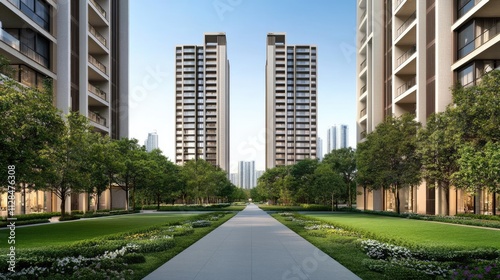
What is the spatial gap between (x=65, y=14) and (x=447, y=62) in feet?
127

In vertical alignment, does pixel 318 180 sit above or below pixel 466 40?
below

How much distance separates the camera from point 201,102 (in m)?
147

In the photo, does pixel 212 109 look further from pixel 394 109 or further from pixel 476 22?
pixel 476 22

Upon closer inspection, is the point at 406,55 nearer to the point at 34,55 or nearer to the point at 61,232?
the point at 34,55

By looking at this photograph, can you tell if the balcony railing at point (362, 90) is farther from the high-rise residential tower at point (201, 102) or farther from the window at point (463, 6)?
the high-rise residential tower at point (201, 102)

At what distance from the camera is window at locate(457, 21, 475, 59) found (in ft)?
112

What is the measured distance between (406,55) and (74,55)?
38.6 meters

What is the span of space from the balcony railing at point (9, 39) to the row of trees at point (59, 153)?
12.9ft

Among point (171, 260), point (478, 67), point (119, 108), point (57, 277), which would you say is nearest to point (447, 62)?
point (478, 67)

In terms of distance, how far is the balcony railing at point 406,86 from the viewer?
44894mm

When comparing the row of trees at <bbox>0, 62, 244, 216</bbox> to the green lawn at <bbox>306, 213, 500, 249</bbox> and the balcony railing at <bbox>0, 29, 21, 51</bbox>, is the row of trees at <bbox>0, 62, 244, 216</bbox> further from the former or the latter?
the green lawn at <bbox>306, 213, 500, 249</bbox>

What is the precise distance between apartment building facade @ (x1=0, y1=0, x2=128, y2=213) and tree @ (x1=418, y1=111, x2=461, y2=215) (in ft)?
102

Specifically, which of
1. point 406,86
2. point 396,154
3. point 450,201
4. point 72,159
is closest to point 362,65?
point 406,86

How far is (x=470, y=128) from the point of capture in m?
26.9
